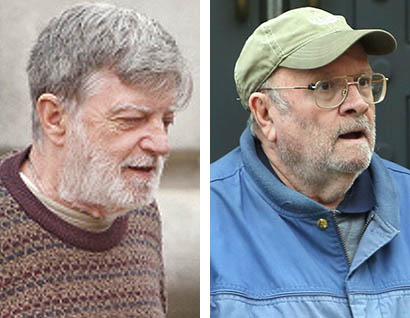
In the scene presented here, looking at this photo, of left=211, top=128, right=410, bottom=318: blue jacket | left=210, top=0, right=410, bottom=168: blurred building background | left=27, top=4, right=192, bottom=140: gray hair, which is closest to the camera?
left=27, top=4, right=192, bottom=140: gray hair

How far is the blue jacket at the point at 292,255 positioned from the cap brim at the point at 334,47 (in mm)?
184

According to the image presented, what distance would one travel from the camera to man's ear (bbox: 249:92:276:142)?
1.51 m

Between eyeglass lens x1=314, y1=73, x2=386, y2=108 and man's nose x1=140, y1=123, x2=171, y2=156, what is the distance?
368 millimetres

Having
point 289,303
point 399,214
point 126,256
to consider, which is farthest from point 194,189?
point 399,214

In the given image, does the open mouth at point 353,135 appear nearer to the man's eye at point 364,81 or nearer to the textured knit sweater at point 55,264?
the man's eye at point 364,81

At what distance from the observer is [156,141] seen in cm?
120

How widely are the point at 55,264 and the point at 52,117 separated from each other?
0.71ft

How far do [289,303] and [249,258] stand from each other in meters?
0.11

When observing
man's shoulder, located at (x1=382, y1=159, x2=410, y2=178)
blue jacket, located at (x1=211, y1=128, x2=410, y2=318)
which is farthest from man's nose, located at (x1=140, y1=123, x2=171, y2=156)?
man's shoulder, located at (x1=382, y1=159, x2=410, y2=178)

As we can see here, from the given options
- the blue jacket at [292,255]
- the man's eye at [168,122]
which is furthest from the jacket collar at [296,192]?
the man's eye at [168,122]

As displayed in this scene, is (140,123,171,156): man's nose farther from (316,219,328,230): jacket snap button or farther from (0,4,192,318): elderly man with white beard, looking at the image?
(316,219,328,230): jacket snap button

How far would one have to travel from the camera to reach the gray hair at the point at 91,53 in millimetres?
1137

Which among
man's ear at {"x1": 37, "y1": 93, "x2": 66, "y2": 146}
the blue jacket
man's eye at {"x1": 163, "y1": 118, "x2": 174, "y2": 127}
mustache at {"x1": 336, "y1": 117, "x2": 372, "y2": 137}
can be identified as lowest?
the blue jacket

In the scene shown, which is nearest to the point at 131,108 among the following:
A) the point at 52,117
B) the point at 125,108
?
the point at 125,108
